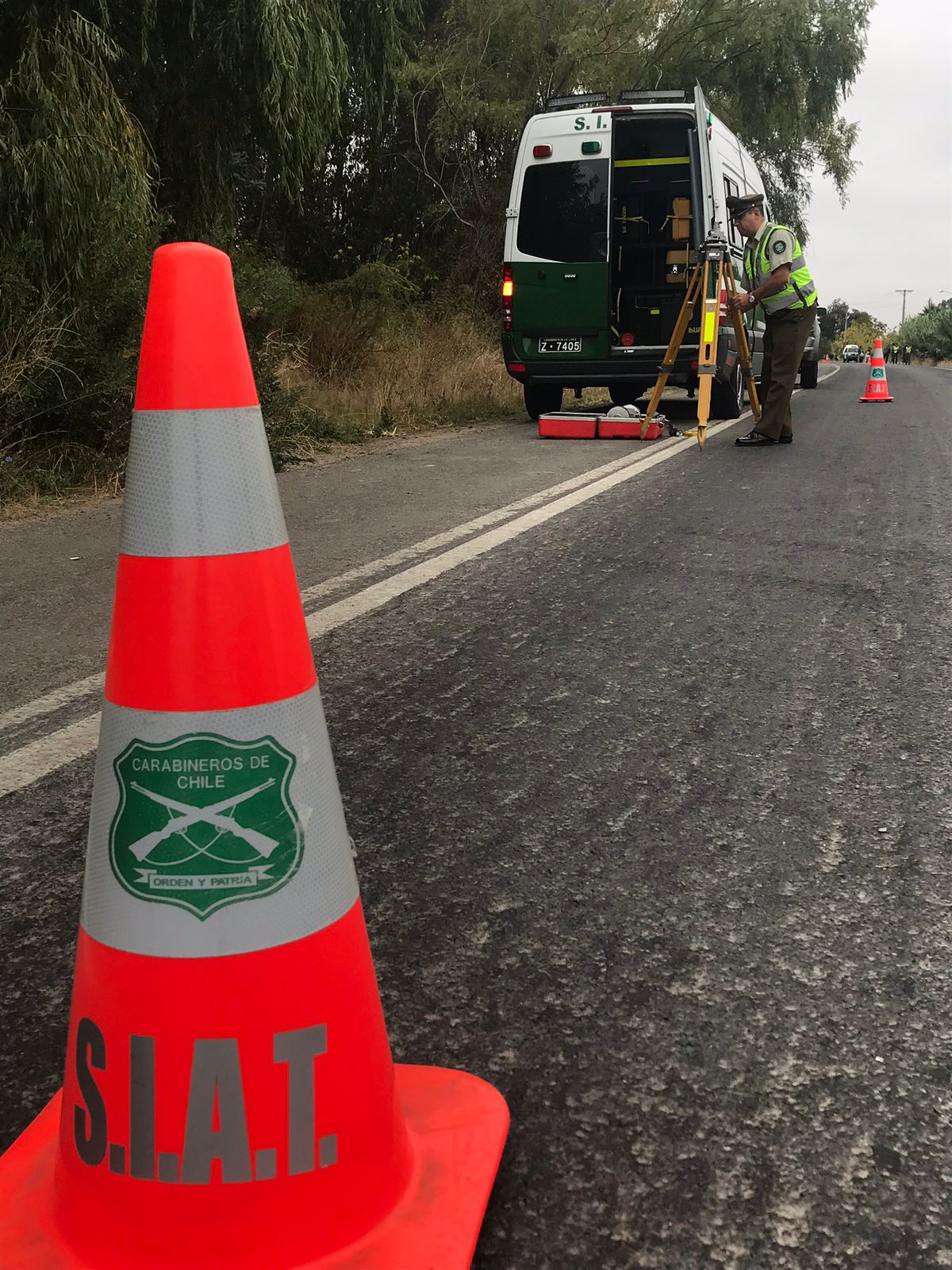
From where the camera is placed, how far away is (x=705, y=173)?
1207cm

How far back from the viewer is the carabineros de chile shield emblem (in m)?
1.48

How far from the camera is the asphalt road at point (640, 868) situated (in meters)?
1.60

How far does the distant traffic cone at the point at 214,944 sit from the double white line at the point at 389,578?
149 cm

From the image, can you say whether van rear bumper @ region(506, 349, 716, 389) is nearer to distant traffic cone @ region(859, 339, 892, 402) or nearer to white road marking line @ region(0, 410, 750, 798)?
white road marking line @ region(0, 410, 750, 798)

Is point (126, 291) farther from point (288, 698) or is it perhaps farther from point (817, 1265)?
point (817, 1265)

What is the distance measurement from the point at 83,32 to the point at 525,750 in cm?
665

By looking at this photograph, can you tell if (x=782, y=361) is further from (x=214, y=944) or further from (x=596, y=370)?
(x=214, y=944)

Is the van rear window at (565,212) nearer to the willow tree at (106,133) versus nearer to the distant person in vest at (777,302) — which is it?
the distant person in vest at (777,302)

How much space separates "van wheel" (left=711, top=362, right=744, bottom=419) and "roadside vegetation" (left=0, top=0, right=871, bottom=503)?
250 cm

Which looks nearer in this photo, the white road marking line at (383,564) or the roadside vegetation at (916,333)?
the white road marking line at (383,564)

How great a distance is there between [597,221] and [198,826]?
39.0ft

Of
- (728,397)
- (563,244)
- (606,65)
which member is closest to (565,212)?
(563,244)

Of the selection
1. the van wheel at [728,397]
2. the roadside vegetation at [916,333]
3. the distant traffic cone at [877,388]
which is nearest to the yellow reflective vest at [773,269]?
the van wheel at [728,397]

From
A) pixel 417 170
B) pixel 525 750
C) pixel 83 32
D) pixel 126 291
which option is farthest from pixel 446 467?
pixel 417 170
